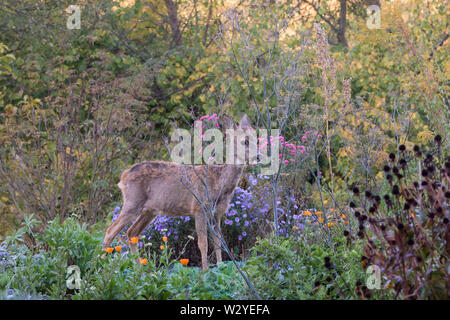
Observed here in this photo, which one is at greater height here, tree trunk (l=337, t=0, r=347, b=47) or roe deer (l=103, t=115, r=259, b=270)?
tree trunk (l=337, t=0, r=347, b=47)

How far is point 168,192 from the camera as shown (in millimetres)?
5910

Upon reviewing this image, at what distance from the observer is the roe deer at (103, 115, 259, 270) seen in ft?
19.0

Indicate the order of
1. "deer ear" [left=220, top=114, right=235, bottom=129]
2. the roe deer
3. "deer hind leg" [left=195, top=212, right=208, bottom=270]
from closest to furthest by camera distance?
"deer ear" [left=220, top=114, right=235, bottom=129] → "deer hind leg" [left=195, top=212, right=208, bottom=270] → the roe deer

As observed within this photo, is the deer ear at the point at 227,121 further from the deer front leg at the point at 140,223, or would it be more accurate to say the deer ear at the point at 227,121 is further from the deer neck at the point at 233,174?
the deer front leg at the point at 140,223

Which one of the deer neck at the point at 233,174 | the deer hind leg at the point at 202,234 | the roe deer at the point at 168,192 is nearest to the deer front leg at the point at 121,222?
the roe deer at the point at 168,192

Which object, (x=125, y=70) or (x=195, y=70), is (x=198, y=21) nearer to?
(x=195, y=70)

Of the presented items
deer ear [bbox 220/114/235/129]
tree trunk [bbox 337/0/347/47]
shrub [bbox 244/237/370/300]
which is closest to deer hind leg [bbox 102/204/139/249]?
deer ear [bbox 220/114/235/129]

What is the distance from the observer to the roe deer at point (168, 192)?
580cm

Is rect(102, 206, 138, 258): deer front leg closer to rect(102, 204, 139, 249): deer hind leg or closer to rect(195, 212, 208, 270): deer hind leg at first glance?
rect(102, 204, 139, 249): deer hind leg

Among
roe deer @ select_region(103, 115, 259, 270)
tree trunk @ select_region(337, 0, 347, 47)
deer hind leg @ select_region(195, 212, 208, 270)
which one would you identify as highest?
tree trunk @ select_region(337, 0, 347, 47)

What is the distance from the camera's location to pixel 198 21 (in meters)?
14.6

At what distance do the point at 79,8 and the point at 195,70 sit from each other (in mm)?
3037
